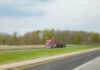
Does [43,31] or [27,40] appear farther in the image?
[43,31]

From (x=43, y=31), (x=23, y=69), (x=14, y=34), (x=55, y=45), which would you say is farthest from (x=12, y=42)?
(x=23, y=69)

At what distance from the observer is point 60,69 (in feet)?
32.0

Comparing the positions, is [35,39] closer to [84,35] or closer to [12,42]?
[12,42]

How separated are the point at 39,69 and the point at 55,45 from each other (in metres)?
33.6

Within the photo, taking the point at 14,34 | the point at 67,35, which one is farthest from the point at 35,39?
the point at 67,35

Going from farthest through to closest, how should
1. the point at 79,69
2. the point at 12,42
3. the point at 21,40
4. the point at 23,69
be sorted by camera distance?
the point at 21,40
the point at 12,42
the point at 79,69
the point at 23,69

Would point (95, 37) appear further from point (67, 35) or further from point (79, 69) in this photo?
point (79, 69)

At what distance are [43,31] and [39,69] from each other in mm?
114222

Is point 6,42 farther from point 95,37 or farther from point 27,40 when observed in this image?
point 95,37

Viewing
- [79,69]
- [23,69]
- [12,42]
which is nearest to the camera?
[23,69]

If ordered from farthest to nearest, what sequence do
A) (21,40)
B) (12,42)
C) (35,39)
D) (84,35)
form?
(84,35), (35,39), (21,40), (12,42)

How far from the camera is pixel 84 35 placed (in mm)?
172500

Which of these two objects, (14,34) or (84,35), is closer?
(14,34)

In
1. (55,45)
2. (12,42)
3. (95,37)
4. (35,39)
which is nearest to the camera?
(55,45)
